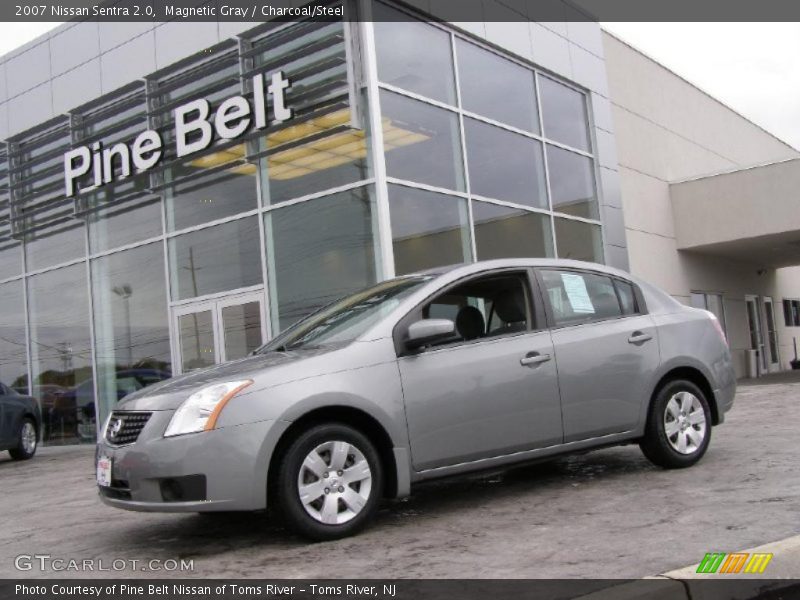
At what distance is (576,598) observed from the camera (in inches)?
130

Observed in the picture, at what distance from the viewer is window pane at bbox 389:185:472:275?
1159cm

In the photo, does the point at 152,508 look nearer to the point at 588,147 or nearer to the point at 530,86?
the point at 530,86

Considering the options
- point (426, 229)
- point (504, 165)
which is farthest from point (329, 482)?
point (504, 165)

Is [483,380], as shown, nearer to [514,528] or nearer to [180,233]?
[514,528]

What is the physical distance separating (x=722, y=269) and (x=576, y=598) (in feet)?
67.2

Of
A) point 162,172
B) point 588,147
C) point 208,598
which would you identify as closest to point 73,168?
point 162,172

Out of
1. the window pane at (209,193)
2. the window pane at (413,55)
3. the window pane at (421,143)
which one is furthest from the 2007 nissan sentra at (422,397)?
the window pane at (209,193)

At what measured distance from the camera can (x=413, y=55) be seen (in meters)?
12.6

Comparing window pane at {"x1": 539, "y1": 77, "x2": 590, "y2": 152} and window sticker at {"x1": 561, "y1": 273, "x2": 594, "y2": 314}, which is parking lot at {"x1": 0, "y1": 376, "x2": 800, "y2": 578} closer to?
window sticker at {"x1": 561, "y1": 273, "x2": 594, "y2": 314}

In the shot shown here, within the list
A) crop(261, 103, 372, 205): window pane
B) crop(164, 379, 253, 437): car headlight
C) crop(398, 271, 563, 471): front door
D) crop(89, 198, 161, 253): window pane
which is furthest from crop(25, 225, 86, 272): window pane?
crop(164, 379, 253, 437): car headlight

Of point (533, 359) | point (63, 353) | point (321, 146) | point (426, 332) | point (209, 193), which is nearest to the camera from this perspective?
point (426, 332)

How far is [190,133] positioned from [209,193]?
983 millimetres

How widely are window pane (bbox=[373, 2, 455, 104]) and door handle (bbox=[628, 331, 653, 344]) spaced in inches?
277

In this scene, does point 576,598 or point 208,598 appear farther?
point 208,598
